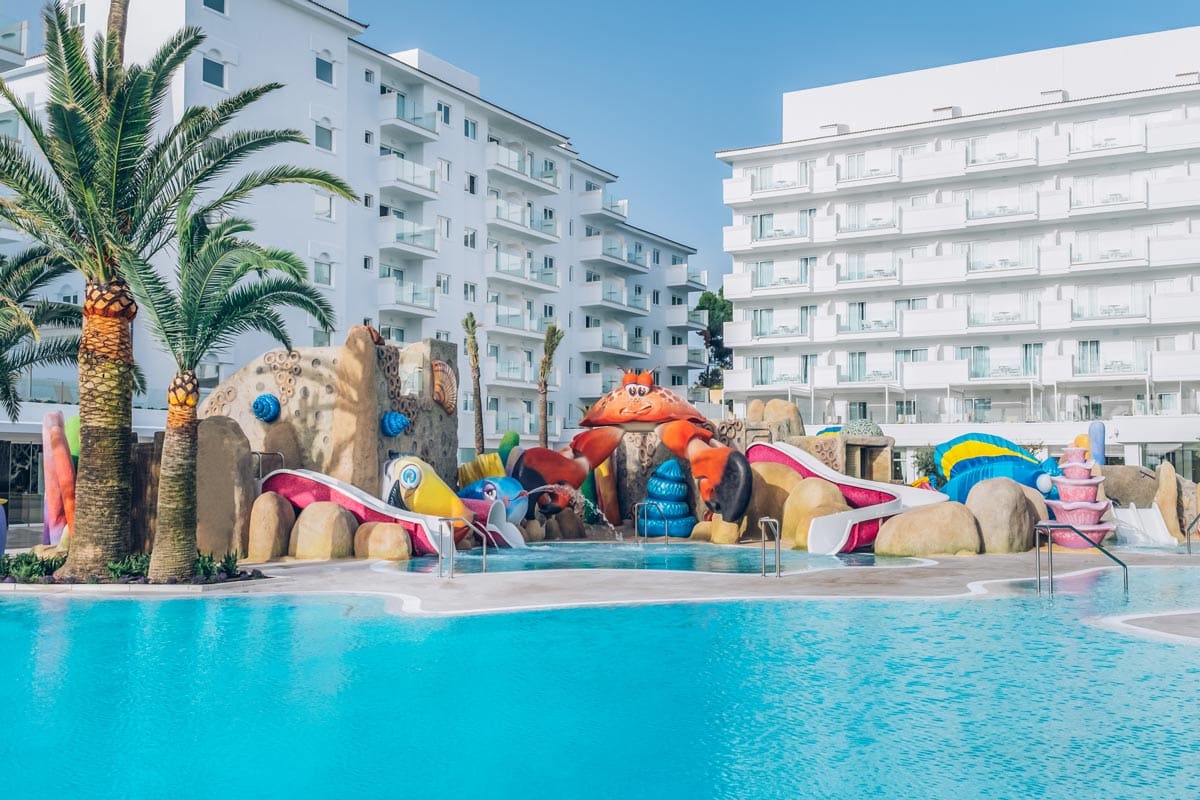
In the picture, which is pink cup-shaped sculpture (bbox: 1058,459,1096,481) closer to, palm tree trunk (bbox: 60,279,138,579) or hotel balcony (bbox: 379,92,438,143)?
palm tree trunk (bbox: 60,279,138,579)

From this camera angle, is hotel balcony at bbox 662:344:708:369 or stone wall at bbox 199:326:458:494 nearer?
stone wall at bbox 199:326:458:494

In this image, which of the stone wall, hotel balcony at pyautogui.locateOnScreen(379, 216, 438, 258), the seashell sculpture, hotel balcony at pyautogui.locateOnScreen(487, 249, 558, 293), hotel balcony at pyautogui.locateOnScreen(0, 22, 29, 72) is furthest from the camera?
hotel balcony at pyautogui.locateOnScreen(487, 249, 558, 293)

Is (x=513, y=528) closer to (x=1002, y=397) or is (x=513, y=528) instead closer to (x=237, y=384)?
(x=237, y=384)

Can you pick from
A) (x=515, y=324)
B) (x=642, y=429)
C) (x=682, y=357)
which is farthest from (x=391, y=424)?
(x=682, y=357)

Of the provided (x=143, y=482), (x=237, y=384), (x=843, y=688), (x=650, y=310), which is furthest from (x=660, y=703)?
(x=650, y=310)

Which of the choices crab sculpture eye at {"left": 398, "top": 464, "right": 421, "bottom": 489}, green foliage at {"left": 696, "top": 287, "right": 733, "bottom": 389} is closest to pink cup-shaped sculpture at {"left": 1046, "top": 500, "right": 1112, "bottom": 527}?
crab sculpture eye at {"left": 398, "top": 464, "right": 421, "bottom": 489}

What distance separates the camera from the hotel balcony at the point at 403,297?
45.1 metres

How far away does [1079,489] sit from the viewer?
24234 millimetres

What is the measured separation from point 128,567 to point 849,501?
53.4ft

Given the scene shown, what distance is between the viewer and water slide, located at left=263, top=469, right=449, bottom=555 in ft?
72.5

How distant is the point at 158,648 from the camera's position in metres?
11.9

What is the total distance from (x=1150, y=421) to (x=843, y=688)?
3850cm

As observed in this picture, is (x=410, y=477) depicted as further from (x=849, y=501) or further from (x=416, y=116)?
(x=416, y=116)

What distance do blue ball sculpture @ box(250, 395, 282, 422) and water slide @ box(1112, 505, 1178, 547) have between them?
20858mm
